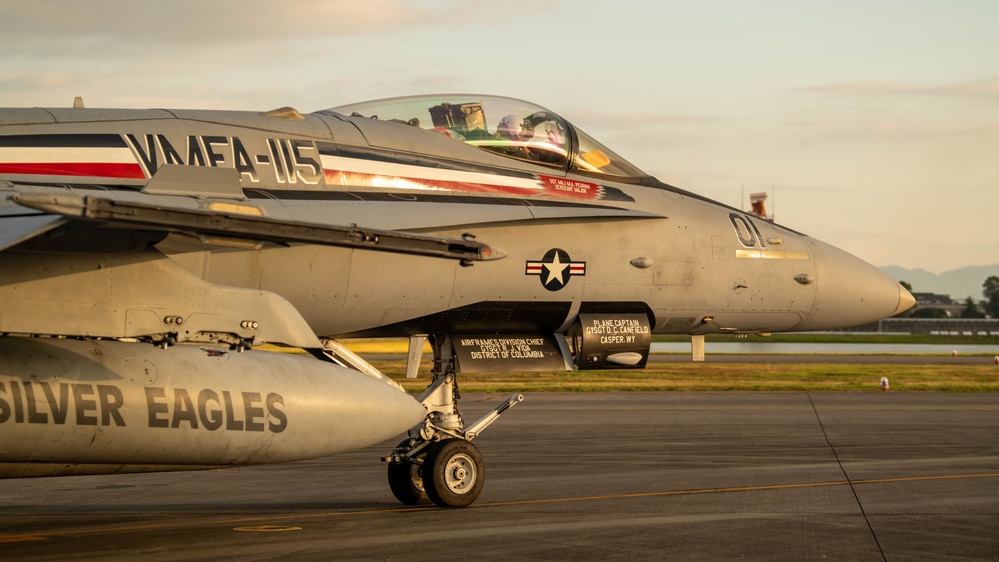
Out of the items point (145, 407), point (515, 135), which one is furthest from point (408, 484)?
point (515, 135)

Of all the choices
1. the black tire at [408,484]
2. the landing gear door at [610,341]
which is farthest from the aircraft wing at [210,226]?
the black tire at [408,484]

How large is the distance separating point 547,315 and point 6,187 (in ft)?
18.3

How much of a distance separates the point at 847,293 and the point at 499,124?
464 cm

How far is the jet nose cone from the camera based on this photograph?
13133mm

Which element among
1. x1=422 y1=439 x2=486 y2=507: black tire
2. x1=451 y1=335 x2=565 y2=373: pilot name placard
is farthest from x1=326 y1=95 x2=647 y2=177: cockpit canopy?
x1=422 y1=439 x2=486 y2=507: black tire

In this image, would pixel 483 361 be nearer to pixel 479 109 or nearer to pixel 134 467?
pixel 479 109

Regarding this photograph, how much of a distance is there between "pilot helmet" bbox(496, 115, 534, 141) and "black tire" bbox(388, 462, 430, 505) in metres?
3.65

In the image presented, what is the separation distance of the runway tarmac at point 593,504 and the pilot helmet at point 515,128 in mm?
3940

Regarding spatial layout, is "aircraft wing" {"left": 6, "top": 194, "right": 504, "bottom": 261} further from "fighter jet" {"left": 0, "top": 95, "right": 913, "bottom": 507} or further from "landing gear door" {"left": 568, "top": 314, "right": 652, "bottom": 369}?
"landing gear door" {"left": 568, "top": 314, "right": 652, "bottom": 369}

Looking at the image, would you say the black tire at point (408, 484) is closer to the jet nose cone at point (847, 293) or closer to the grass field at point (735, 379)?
the jet nose cone at point (847, 293)

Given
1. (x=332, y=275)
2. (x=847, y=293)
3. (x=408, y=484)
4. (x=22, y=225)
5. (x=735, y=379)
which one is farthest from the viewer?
(x=735, y=379)

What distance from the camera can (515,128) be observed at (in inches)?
477

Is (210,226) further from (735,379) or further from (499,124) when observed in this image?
(735,379)

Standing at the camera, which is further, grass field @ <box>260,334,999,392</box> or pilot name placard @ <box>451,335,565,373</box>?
grass field @ <box>260,334,999,392</box>
